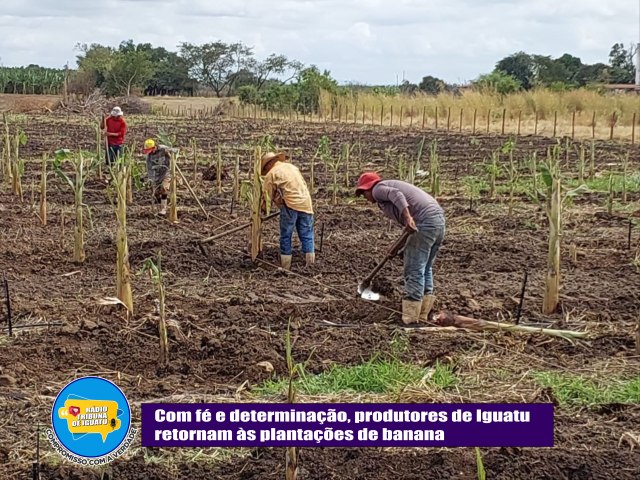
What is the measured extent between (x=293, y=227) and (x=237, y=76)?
63.7 m

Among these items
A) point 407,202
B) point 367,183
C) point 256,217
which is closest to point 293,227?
point 256,217

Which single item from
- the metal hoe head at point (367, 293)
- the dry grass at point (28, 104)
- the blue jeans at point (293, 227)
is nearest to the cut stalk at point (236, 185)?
the blue jeans at point (293, 227)

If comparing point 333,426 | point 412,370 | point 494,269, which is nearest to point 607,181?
point 494,269

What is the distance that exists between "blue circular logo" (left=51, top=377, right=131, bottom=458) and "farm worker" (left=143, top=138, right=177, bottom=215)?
8.05 m

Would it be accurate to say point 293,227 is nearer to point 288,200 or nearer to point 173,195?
point 288,200

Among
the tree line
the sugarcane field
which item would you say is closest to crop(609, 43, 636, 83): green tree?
the tree line

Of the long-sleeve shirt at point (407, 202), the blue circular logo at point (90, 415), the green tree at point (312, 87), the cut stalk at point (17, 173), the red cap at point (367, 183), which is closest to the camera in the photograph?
the blue circular logo at point (90, 415)

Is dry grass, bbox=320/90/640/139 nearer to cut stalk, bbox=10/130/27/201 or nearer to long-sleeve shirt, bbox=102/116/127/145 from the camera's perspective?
long-sleeve shirt, bbox=102/116/127/145

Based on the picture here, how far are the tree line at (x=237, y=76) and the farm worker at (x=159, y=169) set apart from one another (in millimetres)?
22033

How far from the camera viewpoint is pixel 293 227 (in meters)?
9.35

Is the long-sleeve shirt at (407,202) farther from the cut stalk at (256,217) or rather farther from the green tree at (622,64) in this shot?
the green tree at (622,64)

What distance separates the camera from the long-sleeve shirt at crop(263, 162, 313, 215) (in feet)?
30.3

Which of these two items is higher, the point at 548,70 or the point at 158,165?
the point at 548,70

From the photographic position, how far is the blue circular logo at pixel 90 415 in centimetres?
403
